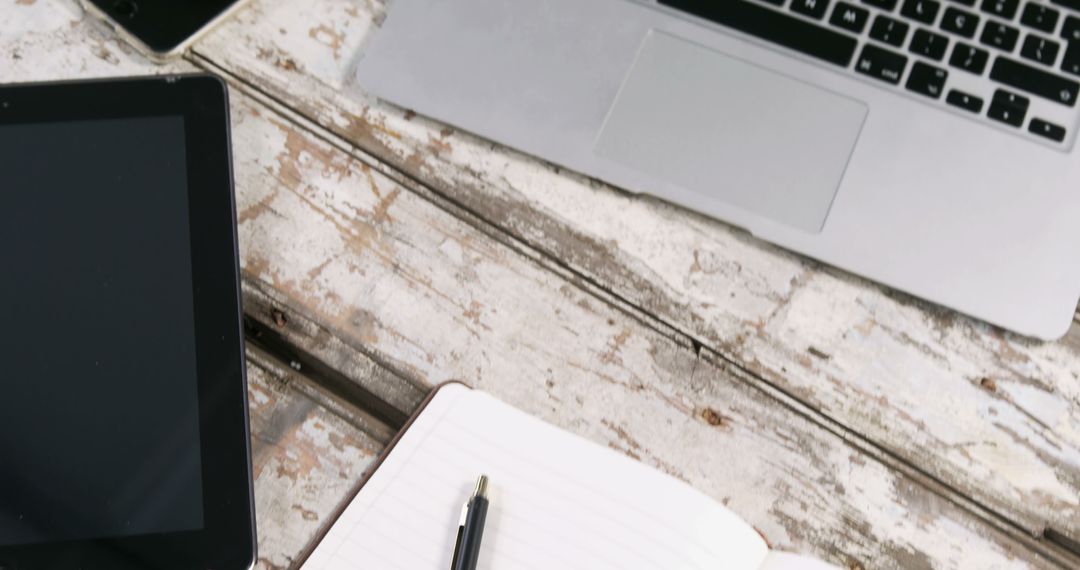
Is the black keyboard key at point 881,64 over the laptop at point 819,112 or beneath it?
over

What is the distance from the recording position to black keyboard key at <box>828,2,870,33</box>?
60 centimetres

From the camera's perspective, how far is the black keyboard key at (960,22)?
1.94 ft

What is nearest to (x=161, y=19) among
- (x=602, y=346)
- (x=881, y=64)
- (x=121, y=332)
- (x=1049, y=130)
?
(x=121, y=332)

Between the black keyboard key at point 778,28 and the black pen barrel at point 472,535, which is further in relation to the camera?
the black keyboard key at point 778,28

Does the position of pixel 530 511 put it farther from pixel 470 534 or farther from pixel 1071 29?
pixel 1071 29

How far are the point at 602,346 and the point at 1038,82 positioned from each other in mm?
319

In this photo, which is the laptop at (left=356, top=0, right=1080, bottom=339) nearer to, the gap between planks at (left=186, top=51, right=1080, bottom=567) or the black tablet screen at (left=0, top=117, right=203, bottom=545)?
the gap between planks at (left=186, top=51, right=1080, bottom=567)

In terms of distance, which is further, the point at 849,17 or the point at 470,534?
the point at 849,17

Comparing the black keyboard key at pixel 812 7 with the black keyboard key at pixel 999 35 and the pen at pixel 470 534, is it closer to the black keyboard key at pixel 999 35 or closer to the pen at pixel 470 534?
the black keyboard key at pixel 999 35

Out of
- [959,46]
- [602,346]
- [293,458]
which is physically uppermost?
[959,46]

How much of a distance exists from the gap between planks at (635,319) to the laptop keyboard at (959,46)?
7.9 inches

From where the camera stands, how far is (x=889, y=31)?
60 cm

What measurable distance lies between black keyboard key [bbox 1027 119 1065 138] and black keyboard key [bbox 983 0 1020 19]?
2.9 inches

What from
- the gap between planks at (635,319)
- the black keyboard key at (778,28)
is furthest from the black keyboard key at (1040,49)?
the gap between planks at (635,319)
